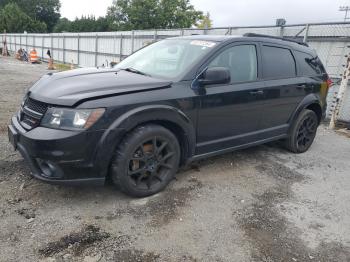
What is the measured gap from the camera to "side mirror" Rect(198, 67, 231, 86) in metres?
3.77

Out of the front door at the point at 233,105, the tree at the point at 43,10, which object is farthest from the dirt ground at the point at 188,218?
the tree at the point at 43,10

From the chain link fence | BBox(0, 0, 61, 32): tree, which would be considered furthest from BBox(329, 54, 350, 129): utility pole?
BBox(0, 0, 61, 32): tree

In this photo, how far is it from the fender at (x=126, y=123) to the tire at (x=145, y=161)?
9 centimetres

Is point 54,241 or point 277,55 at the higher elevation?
point 277,55

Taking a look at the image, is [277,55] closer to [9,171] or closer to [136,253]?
[136,253]

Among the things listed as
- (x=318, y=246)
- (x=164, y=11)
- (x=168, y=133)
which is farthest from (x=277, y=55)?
(x=164, y=11)

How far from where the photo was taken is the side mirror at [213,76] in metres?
3.77

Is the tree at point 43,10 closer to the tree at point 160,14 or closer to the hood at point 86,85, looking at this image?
the tree at point 160,14

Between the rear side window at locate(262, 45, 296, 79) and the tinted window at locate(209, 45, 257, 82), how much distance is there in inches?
9.1

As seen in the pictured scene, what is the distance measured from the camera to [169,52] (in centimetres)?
441

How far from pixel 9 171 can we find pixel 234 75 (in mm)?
2984

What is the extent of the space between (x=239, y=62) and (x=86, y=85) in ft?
6.59

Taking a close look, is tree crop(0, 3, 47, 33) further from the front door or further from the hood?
the front door

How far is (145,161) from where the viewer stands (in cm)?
359
